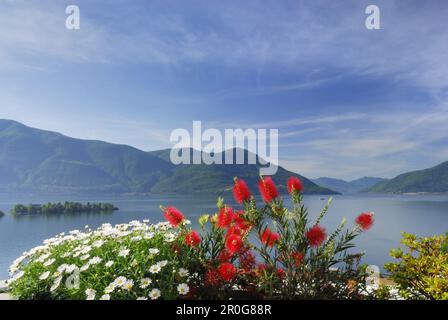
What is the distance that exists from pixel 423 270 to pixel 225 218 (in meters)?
3.10

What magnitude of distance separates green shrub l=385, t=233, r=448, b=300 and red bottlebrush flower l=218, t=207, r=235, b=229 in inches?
106

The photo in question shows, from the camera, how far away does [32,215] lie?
117562mm

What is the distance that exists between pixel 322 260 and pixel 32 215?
129964mm

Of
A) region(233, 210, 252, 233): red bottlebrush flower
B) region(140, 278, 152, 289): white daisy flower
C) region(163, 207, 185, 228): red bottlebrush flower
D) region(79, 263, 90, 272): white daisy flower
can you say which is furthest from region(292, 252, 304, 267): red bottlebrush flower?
region(79, 263, 90, 272): white daisy flower

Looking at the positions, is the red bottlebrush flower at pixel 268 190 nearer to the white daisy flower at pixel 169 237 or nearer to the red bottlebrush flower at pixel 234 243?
the red bottlebrush flower at pixel 234 243

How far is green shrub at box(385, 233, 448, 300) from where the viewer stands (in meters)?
5.07

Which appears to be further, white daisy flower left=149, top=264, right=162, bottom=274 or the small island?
the small island

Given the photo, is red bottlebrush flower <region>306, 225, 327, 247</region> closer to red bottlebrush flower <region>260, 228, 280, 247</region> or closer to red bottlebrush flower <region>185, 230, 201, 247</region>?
red bottlebrush flower <region>260, 228, 280, 247</region>

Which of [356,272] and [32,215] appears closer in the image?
[356,272]

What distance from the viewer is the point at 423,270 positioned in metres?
5.46

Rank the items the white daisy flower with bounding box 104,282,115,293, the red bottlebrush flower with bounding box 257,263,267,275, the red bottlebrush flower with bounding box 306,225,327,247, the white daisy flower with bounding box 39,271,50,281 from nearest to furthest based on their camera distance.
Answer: the white daisy flower with bounding box 104,282,115,293, the white daisy flower with bounding box 39,271,50,281, the red bottlebrush flower with bounding box 306,225,327,247, the red bottlebrush flower with bounding box 257,263,267,275

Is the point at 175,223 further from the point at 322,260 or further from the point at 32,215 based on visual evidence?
the point at 32,215
